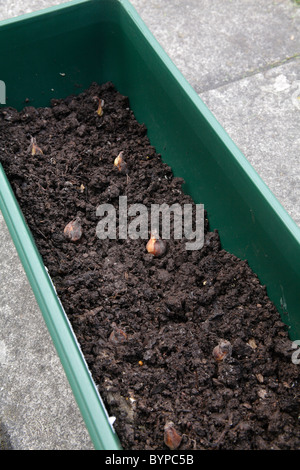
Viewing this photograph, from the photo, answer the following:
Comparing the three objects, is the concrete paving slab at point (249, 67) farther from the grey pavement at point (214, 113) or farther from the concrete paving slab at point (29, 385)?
the concrete paving slab at point (29, 385)

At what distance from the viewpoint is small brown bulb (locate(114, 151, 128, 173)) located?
75.7 inches

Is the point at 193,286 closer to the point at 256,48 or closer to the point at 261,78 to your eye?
the point at 261,78

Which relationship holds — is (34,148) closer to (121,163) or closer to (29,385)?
(121,163)

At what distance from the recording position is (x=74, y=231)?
1.73m

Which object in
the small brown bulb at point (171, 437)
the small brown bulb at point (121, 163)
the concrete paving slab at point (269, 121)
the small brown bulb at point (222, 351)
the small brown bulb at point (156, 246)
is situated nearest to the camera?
the small brown bulb at point (171, 437)

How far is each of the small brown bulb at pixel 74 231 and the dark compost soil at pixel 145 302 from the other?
3 cm

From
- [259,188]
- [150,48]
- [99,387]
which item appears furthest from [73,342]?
[150,48]

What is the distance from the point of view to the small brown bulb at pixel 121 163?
192cm

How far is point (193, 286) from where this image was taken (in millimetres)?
1631
